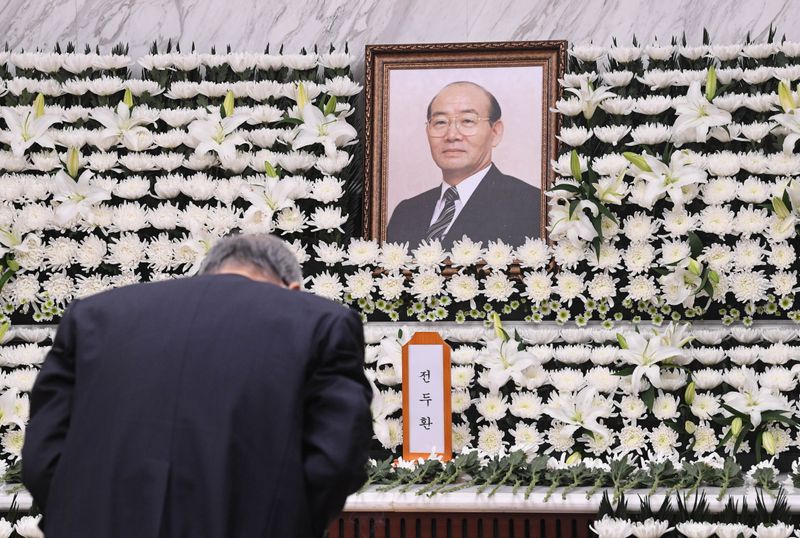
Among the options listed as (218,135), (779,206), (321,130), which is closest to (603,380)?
(779,206)

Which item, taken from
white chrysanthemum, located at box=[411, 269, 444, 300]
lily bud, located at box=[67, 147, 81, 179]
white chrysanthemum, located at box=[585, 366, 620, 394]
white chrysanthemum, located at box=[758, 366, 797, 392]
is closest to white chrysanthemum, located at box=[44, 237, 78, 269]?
lily bud, located at box=[67, 147, 81, 179]

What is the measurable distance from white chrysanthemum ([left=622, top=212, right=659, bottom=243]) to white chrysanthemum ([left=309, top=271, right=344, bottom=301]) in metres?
1.14

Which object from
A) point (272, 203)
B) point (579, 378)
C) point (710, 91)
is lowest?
point (579, 378)

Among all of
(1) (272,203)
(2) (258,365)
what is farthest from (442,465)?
(2) (258,365)

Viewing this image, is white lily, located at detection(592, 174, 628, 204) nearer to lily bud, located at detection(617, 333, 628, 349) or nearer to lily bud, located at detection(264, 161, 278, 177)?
lily bud, located at detection(617, 333, 628, 349)

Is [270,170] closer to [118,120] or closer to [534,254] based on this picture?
[118,120]

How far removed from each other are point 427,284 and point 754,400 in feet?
4.21

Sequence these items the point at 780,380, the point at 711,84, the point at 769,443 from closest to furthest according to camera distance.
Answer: the point at 769,443 < the point at 780,380 < the point at 711,84

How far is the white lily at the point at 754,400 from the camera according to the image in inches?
136

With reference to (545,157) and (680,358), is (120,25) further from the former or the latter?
(680,358)

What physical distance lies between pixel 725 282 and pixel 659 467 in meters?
0.85

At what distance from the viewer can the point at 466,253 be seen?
149 inches

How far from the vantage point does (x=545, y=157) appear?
3.95 meters

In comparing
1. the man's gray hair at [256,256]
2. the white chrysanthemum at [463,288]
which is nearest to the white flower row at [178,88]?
the white chrysanthemum at [463,288]
